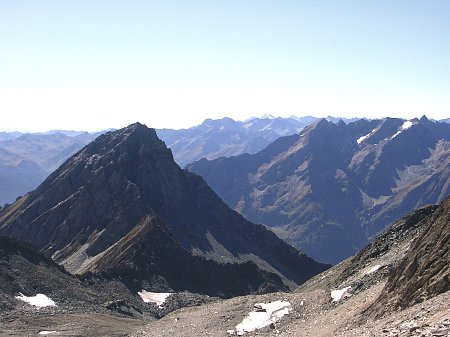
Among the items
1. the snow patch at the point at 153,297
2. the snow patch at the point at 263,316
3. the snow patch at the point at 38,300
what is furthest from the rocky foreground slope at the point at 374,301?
the snow patch at the point at 153,297

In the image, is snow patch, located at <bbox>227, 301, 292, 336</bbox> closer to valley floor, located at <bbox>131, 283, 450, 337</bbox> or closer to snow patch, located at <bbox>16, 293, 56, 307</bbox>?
valley floor, located at <bbox>131, 283, 450, 337</bbox>

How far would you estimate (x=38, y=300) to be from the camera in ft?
296

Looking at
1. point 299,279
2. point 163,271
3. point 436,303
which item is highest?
point 436,303

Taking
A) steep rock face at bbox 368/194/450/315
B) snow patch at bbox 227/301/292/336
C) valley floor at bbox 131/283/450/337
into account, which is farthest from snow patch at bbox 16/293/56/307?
steep rock face at bbox 368/194/450/315

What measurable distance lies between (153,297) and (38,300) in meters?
35.1

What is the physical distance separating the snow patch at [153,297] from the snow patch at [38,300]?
28263 millimetres

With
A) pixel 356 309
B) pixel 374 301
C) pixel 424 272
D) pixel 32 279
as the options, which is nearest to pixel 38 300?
pixel 32 279

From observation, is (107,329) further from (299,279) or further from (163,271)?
(299,279)

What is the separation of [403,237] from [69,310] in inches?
2195

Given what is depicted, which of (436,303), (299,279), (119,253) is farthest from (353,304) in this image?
(299,279)

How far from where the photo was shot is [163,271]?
139875 mm

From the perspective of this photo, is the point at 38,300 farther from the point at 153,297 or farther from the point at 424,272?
the point at 424,272

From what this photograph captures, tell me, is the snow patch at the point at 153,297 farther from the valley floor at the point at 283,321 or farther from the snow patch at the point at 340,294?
the snow patch at the point at 340,294

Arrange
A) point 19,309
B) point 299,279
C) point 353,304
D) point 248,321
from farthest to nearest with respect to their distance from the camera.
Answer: point 299,279, point 19,309, point 248,321, point 353,304
